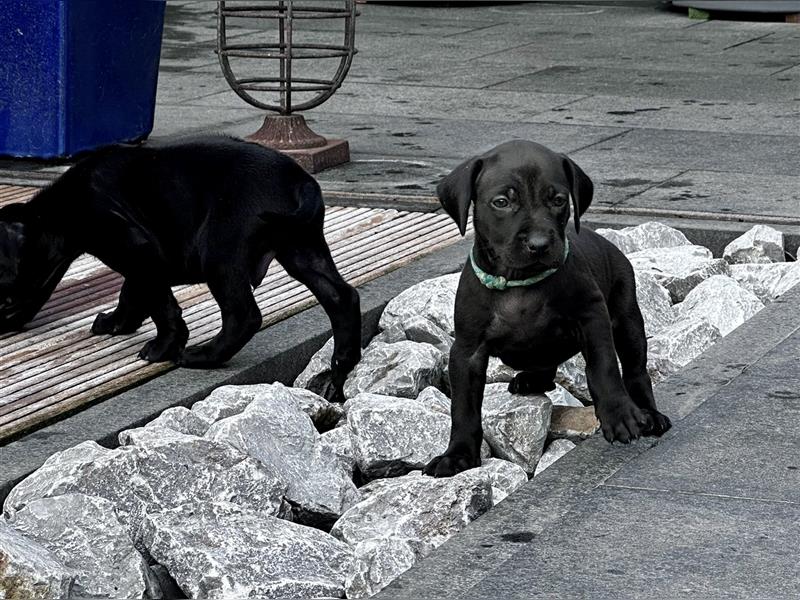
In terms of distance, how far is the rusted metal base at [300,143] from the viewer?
866 cm

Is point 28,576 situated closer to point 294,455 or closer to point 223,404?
point 294,455

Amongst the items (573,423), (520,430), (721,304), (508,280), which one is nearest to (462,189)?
(508,280)

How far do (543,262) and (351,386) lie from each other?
1.51 meters

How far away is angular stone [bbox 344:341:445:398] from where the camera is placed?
5.22 meters

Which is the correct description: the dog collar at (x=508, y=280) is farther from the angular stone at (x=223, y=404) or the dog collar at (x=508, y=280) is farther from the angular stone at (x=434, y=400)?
the angular stone at (x=223, y=404)

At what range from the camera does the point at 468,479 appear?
4.01 meters

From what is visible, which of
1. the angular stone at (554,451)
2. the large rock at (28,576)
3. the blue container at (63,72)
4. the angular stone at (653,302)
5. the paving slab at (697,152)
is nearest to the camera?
the large rock at (28,576)

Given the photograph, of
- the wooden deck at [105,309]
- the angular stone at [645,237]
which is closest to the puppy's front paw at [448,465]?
the wooden deck at [105,309]

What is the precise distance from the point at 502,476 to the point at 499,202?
801 millimetres

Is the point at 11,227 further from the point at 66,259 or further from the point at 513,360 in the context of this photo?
the point at 513,360

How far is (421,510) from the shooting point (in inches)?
156

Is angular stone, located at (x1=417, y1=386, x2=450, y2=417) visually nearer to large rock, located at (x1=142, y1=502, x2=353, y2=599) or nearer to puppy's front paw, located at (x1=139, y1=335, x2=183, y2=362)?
puppy's front paw, located at (x1=139, y1=335, x2=183, y2=362)

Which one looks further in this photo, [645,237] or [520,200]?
[645,237]

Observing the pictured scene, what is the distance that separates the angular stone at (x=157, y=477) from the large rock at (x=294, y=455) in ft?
0.31
